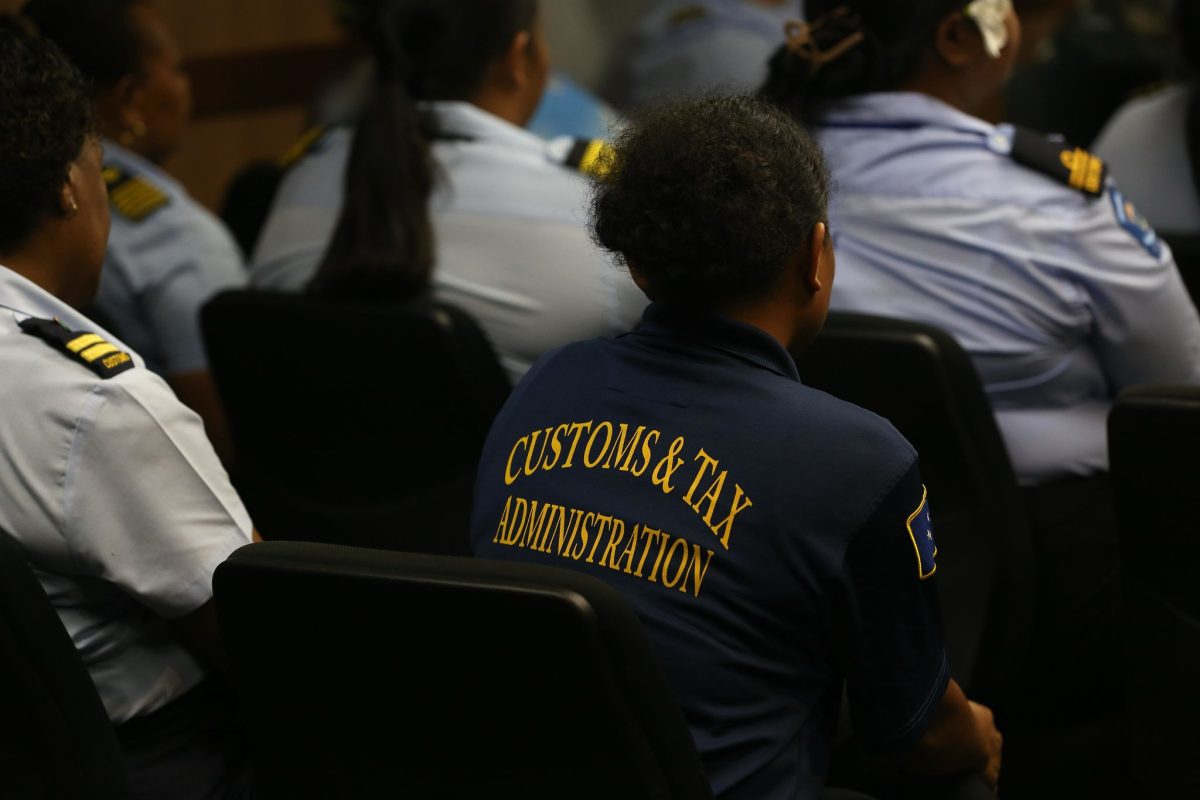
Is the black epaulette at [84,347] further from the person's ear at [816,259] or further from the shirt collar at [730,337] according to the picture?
the person's ear at [816,259]

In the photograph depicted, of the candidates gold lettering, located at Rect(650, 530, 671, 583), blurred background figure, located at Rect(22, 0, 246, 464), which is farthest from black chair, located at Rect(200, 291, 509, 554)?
gold lettering, located at Rect(650, 530, 671, 583)

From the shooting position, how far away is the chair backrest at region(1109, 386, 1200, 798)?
4.08 feet

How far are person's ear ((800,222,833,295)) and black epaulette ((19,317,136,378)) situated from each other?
0.58 meters

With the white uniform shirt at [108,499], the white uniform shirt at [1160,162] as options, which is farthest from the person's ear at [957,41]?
the white uniform shirt at [108,499]

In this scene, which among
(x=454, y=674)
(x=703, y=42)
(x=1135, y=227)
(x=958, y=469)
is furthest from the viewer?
(x=703, y=42)

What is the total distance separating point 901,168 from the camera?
1.79m

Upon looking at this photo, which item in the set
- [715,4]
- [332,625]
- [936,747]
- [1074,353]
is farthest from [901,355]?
[715,4]

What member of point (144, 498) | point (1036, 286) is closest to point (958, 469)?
point (1036, 286)

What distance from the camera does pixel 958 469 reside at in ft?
5.24

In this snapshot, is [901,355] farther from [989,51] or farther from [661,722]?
[661,722]

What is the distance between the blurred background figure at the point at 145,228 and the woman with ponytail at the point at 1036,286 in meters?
1.02

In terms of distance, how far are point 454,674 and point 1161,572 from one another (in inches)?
27.4

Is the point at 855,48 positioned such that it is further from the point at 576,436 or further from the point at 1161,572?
the point at 576,436

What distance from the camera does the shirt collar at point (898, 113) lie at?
5.89 ft
